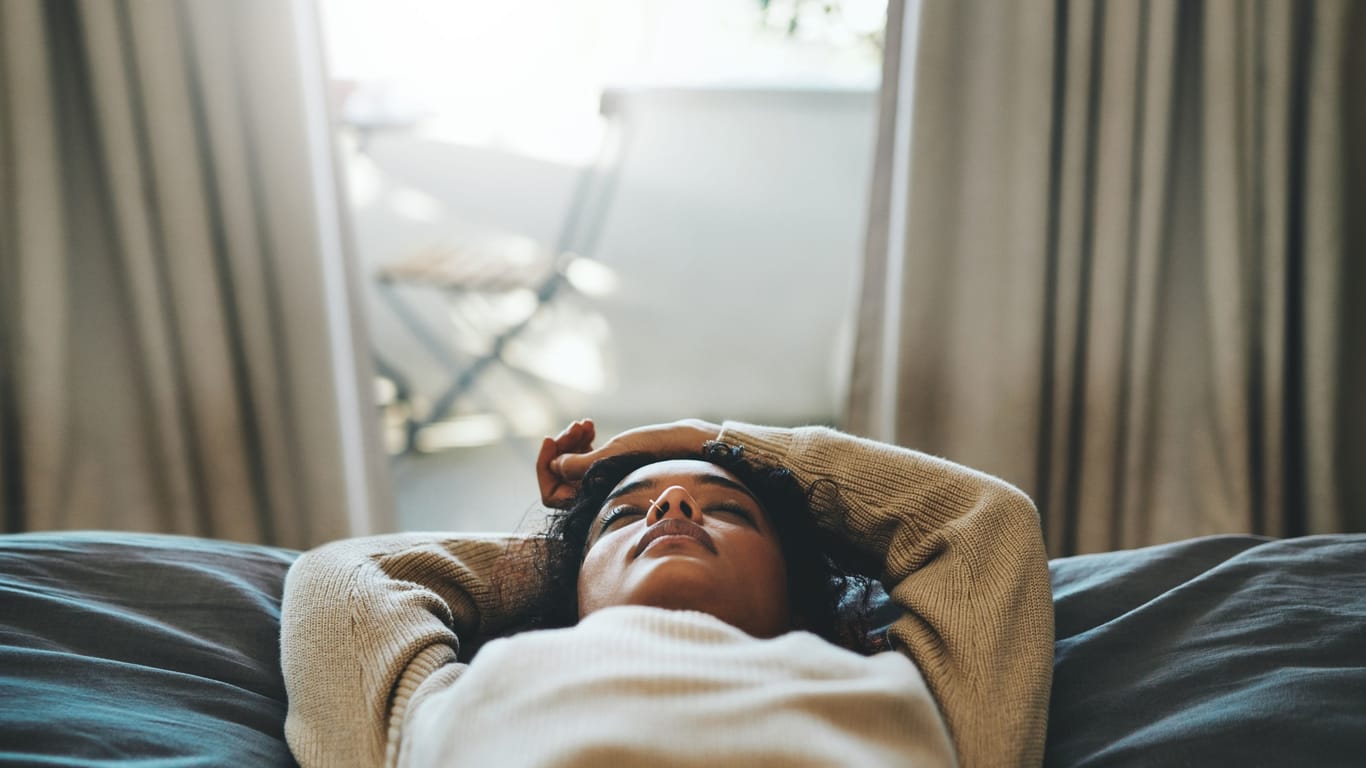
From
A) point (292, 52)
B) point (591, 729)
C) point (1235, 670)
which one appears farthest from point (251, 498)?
point (1235, 670)

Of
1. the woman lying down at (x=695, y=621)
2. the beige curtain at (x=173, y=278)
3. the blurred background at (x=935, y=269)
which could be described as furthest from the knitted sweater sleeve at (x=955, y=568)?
the beige curtain at (x=173, y=278)

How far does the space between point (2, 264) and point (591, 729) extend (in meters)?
1.97

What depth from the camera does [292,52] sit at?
2.07m

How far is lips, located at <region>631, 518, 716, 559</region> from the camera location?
1014 millimetres

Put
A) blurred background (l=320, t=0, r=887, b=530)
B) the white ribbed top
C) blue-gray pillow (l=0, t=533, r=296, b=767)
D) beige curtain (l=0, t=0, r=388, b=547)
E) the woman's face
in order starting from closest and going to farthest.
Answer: the white ribbed top
blue-gray pillow (l=0, t=533, r=296, b=767)
the woman's face
beige curtain (l=0, t=0, r=388, b=547)
blurred background (l=320, t=0, r=887, b=530)

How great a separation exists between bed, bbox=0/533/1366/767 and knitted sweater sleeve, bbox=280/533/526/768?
2.0 inches

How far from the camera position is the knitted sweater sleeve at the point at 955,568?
3.08 feet

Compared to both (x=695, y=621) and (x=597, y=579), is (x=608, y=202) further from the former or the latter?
(x=695, y=621)

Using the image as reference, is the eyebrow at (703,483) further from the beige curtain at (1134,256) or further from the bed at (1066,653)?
the beige curtain at (1134,256)

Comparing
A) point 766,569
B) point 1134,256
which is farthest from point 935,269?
point 766,569

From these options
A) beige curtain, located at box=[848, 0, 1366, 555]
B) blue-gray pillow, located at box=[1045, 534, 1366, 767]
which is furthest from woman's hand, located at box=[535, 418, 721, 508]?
beige curtain, located at box=[848, 0, 1366, 555]

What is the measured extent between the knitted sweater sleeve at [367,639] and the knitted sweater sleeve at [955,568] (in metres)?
0.37

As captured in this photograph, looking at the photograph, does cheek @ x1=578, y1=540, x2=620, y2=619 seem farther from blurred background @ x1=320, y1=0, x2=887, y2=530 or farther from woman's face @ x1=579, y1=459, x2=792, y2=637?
blurred background @ x1=320, y1=0, x2=887, y2=530

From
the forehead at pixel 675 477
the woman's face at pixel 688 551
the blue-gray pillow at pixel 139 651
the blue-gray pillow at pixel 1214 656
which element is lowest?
the blue-gray pillow at pixel 1214 656
